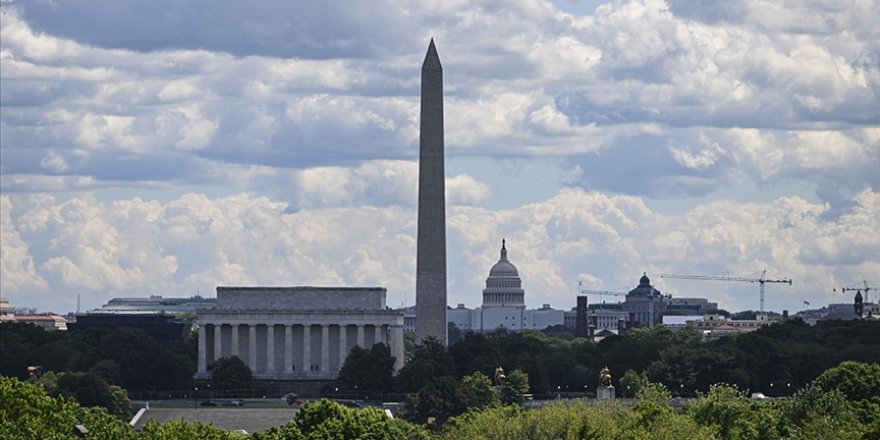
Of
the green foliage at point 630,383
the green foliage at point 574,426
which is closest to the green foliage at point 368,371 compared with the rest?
the green foliage at point 630,383

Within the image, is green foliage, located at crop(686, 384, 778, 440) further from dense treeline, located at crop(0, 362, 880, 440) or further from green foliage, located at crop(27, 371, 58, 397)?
green foliage, located at crop(27, 371, 58, 397)

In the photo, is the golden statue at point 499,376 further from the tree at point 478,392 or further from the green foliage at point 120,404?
the green foliage at point 120,404

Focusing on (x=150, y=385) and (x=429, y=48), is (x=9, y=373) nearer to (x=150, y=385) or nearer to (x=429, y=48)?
(x=150, y=385)

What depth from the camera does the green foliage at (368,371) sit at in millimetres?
181625

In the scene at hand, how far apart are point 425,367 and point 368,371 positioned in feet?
29.0

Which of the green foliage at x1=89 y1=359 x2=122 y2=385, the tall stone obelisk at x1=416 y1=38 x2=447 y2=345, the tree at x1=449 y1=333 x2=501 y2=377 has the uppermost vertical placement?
the tall stone obelisk at x1=416 y1=38 x2=447 y2=345

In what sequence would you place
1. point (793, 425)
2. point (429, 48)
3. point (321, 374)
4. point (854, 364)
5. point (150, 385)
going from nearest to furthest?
point (793, 425)
point (854, 364)
point (429, 48)
point (150, 385)
point (321, 374)

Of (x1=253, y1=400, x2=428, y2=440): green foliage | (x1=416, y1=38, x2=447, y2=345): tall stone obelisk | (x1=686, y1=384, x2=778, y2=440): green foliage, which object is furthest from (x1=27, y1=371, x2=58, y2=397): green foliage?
(x1=686, y1=384, x2=778, y2=440): green foliage

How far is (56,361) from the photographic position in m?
186

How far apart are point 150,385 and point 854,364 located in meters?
52.1

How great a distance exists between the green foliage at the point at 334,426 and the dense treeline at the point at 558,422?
4 centimetres

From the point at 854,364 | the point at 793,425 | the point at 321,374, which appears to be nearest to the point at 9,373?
the point at 321,374

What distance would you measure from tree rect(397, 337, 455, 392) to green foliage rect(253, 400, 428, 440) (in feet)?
163

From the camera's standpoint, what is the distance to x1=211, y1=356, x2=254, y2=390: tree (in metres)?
184
